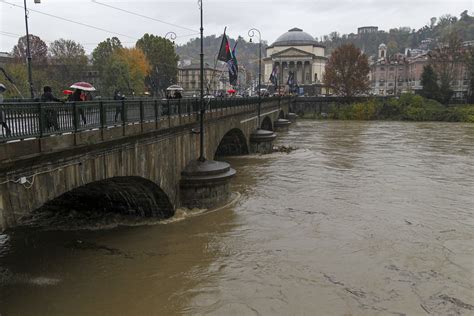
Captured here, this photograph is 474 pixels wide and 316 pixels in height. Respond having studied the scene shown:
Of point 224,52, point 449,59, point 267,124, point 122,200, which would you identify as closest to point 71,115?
point 122,200

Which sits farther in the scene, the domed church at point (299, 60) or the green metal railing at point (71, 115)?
the domed church at point (299, 60)

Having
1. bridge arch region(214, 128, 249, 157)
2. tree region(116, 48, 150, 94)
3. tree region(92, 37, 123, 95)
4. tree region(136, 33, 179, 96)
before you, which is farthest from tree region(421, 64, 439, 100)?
bridge arch region(214, 128, 249, 157)

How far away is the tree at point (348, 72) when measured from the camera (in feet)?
311

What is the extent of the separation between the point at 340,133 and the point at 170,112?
1621 inches

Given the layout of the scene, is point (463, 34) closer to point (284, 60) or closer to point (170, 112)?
point (284, 60)

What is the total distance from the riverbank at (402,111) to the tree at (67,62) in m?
40.7

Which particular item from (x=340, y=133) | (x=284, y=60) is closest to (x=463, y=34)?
(x=284, y=60)

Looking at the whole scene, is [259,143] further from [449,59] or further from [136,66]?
[449,59]

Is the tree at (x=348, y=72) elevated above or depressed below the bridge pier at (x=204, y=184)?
above

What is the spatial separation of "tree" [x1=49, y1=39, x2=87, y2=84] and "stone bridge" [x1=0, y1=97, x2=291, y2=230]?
50.7 metres

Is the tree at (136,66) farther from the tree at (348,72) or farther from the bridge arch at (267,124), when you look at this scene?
the tree at (348,72)

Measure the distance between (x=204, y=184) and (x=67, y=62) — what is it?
56554 mm

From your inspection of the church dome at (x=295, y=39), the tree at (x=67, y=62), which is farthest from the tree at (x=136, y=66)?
the church dome at (x=295, y=39)

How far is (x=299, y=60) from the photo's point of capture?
134875mm
